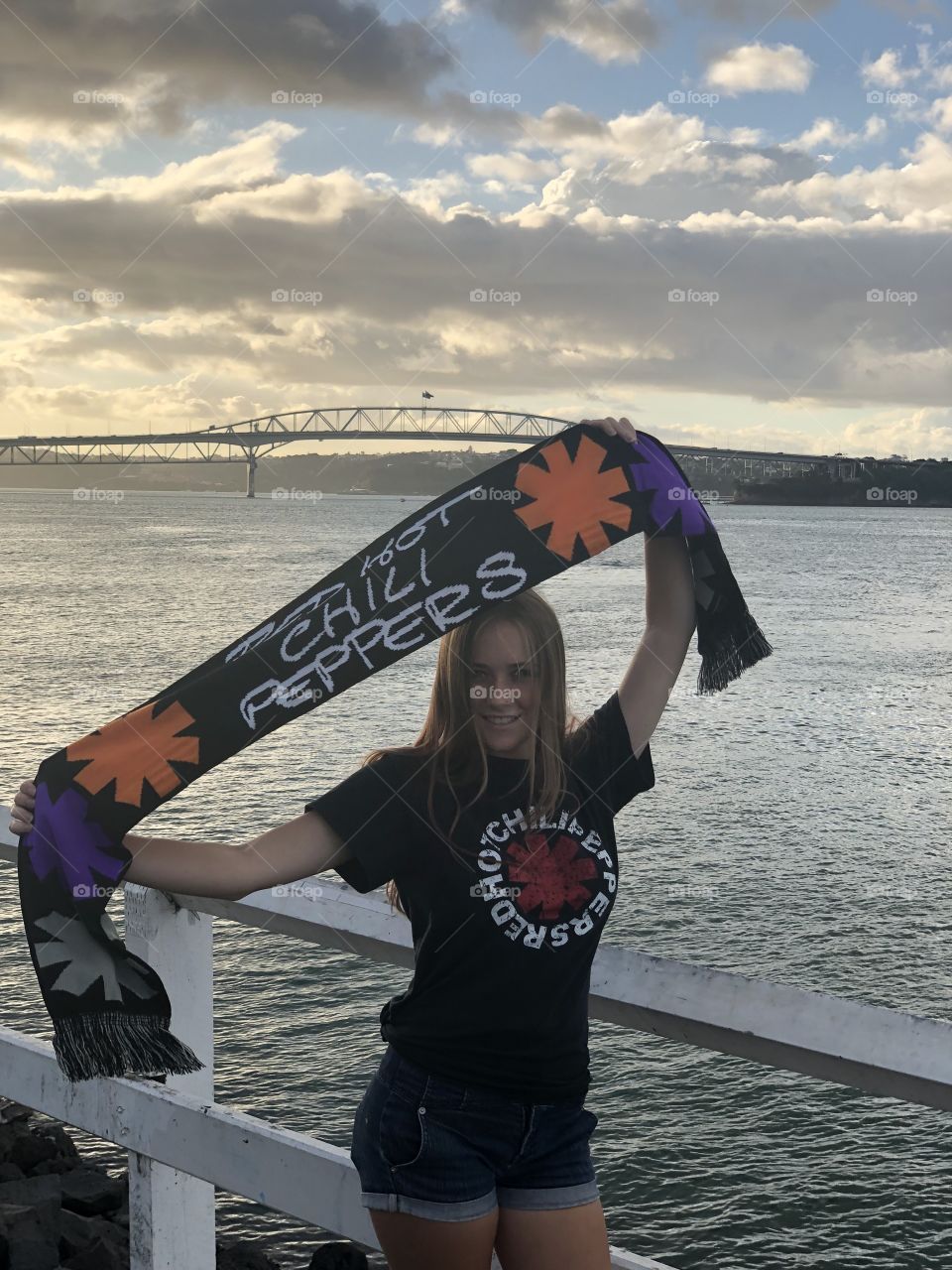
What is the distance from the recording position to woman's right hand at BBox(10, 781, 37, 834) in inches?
93.0

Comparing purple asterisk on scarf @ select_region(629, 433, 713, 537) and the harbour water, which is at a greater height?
purple asterisk on scarf @ select_region(629, 433, 713, 537)

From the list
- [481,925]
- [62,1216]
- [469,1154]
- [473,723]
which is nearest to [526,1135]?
[469,1154]

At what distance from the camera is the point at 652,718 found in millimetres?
2465

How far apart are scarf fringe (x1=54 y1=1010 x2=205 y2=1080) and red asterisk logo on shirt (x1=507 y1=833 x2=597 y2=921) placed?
0.75 m

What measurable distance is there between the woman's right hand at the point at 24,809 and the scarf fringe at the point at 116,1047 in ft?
1.17

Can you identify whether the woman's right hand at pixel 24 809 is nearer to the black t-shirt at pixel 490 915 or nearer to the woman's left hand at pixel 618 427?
the black t-shirt at pixel 490 915

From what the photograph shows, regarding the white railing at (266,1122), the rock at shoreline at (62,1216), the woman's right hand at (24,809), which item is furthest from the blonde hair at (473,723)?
the rock at shoreline at (62,1216)

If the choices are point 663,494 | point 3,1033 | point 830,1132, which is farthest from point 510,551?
point 830,1132

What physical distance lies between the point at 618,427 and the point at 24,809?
52.5 inches

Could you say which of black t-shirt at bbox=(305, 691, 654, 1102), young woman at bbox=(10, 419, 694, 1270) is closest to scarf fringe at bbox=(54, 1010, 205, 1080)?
young woman at bbox=(10, 419, 694, 1270)

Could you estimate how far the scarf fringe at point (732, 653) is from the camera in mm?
2676

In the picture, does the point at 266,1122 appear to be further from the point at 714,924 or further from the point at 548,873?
the point at 714,924

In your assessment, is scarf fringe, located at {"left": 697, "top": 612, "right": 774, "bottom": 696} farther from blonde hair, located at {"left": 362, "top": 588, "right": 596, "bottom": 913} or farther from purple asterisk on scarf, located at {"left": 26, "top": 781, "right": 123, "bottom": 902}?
purple asterisk on scarf, located at {"left": 26, "top": 781, "right": 123, "bottom": 902}

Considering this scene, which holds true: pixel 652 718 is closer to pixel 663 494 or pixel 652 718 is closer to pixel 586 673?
pixel 663 494
